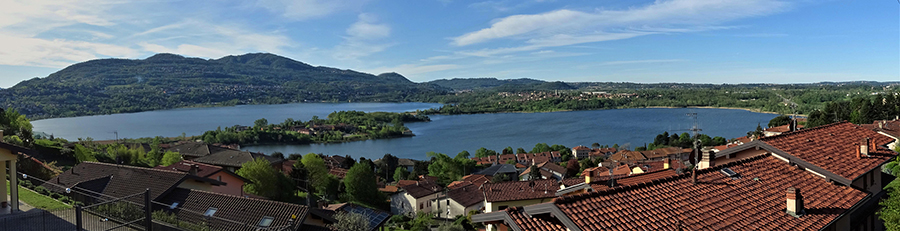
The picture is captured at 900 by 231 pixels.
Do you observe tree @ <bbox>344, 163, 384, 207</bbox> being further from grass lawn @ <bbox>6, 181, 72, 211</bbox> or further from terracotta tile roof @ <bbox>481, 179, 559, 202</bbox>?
grass lawn @ <bbox>6, 181, 72, 211</bbox>

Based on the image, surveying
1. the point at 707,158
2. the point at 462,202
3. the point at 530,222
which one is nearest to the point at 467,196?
the point at 462,202

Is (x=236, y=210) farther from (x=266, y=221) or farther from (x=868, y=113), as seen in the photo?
(x=868, y=113)

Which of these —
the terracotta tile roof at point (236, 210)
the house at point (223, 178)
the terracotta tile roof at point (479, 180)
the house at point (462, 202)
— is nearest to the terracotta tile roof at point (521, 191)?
the house at point (462, 202)

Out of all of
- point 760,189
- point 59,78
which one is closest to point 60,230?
point 760,189

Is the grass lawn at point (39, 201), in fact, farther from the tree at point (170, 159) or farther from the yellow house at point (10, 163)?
the tree at point (170, 159)

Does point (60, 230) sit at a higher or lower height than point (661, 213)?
lower

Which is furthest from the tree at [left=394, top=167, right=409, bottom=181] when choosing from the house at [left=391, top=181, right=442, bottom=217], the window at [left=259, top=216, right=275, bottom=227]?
the window at [left=259, top=216, right=275, bottom=227]

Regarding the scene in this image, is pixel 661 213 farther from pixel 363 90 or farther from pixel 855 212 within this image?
pixel 363 90
